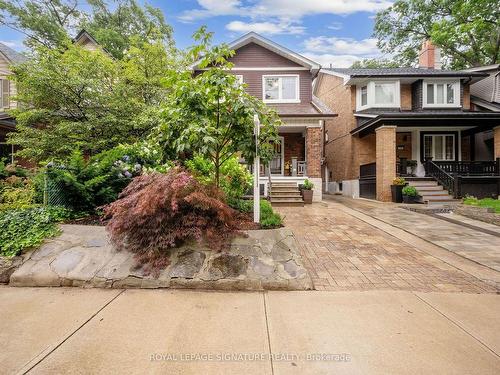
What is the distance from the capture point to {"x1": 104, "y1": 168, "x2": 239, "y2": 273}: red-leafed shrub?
3.59 m

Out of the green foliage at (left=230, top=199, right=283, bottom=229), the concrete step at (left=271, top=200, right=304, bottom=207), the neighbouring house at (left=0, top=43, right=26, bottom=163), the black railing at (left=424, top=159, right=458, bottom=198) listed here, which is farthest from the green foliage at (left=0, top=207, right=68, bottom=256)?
the black railing at (left=424, top=159, right=458, bottom=198)

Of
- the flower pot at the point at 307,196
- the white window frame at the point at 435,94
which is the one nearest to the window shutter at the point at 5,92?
the flower pot at the point at 307,196

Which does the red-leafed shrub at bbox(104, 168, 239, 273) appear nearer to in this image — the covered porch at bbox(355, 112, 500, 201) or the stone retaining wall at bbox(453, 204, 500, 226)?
the stone retaining wall at bbox(453, 204, 500, 226)

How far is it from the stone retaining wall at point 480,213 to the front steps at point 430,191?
2459 mm

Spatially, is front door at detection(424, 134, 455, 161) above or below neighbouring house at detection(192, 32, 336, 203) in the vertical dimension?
below

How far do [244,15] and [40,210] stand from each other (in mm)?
13950

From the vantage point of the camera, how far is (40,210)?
178 inches

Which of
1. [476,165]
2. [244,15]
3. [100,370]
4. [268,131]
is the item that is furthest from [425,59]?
[100,370]

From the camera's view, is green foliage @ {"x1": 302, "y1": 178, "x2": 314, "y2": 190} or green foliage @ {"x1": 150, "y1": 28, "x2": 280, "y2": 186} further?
green foliage @ {"x1": 302, "y1": 178, "x2": 314, "y2": 190}

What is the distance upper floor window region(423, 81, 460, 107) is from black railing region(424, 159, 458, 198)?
463cm

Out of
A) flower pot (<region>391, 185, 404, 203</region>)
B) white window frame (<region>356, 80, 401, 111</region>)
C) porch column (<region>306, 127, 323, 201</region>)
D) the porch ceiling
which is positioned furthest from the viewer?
white window frame (<region>356, 80, 401, 111</region>)

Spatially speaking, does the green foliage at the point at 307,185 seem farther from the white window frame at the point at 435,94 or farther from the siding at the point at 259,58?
the white window frame at the point at 435,94

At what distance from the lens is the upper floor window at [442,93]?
49.4 ft

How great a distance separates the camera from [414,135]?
A: 15359 millimetres
